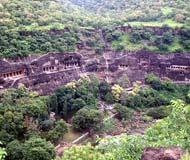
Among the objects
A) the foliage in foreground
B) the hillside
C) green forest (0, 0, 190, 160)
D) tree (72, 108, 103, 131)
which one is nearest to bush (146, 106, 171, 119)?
green forest (0, 0, 190, 160)

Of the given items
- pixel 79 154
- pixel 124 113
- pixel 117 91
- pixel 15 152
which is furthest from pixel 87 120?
pixel 79 154

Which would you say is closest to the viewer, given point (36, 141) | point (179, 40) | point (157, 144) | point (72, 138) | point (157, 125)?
point (157, 144)

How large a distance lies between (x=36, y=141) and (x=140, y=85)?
600 inches

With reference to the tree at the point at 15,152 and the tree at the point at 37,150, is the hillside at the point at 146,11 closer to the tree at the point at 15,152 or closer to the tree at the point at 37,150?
the tree at the point at 37,150

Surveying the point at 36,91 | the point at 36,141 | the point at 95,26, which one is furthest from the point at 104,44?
the point at 36,141

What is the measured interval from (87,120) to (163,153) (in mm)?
18639

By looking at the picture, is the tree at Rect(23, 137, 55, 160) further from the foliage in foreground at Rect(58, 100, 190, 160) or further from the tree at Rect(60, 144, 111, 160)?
the foliage in foreground at Rect(58, 100, 190, 160)

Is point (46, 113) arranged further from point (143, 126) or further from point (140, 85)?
point (140, 85)

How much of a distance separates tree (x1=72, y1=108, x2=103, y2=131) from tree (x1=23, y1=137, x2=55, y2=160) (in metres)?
5.19

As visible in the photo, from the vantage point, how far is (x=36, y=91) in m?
31.5

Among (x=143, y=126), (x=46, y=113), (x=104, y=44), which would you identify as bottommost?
(x=143, y=126)

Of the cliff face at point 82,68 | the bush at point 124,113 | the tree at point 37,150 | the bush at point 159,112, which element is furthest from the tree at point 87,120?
the bush at point 159,112

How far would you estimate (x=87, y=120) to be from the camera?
28.3m

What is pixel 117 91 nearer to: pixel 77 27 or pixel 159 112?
pixel 159 112
